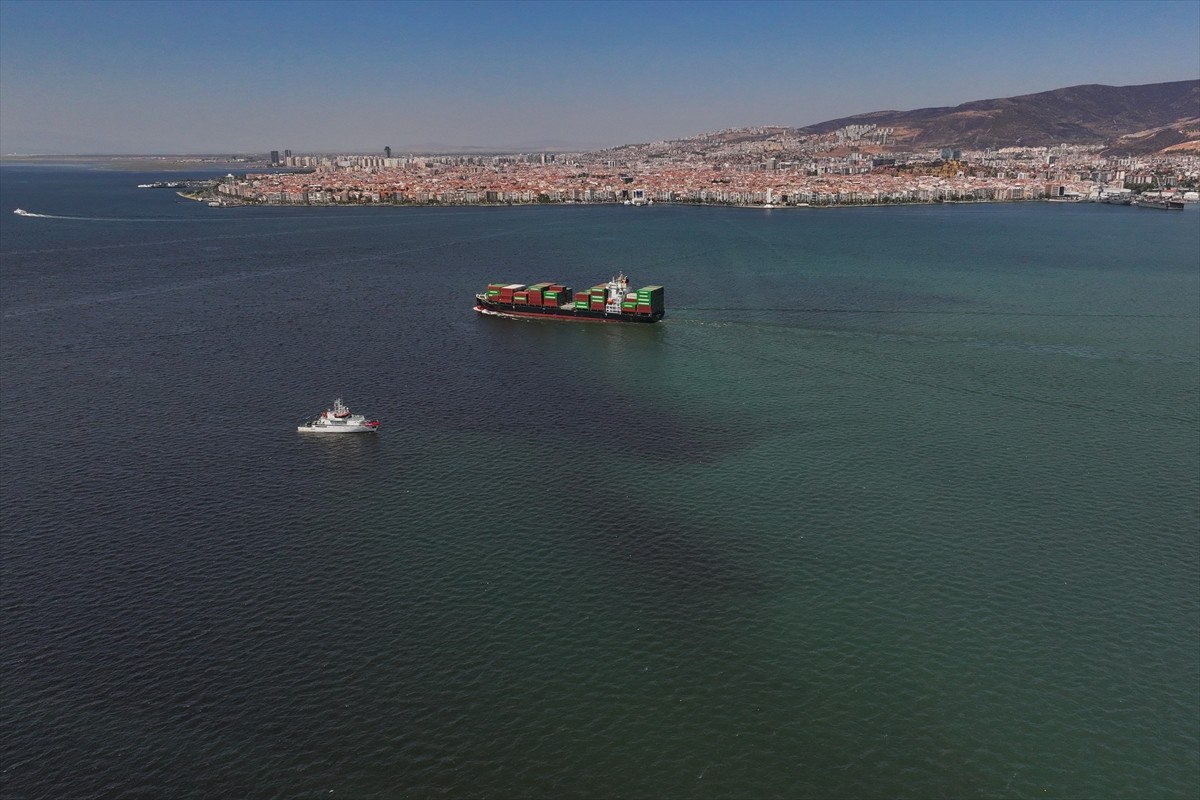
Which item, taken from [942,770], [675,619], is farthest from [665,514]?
[942,770]

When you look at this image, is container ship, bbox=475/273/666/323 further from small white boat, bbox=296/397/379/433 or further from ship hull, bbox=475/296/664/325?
small white boat, bbox=296/397/379/433

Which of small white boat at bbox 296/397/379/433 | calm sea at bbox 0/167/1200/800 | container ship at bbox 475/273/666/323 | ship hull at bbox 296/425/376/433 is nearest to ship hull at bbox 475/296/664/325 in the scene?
container ship at bbox 475/273/666/323

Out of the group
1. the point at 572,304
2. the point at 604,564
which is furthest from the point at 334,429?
the point at 572,304

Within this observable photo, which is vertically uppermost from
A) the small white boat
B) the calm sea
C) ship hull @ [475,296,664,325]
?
ship hull @ [475,296,664,325]

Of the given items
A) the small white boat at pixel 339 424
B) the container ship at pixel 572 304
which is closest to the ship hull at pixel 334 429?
the small white boat at pixel 339 424

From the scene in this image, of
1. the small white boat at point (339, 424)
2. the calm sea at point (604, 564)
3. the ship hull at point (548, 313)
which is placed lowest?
the calm sea at point (604, 564)

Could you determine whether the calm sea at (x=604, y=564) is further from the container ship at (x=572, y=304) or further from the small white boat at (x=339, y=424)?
the container ship at (x=572, y=304)
